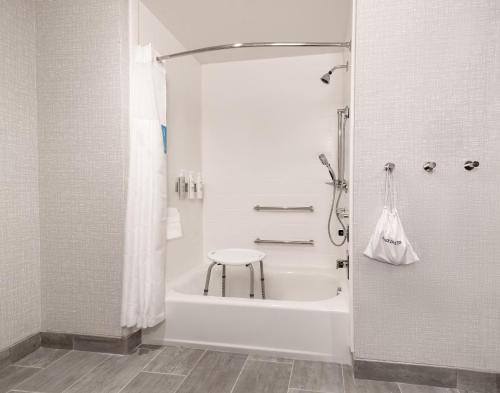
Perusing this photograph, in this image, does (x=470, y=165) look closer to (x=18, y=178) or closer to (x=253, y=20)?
(x=253, y=20)

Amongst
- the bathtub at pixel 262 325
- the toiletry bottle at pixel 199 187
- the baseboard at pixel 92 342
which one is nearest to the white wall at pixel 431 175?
the bathtub at pixel 262 325

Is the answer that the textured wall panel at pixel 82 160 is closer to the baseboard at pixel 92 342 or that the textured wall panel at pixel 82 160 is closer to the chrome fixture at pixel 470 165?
the baseboard at pixel 92 342

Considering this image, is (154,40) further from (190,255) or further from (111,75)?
(190,255)

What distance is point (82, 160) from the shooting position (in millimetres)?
1963

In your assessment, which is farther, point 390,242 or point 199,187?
point 199,187

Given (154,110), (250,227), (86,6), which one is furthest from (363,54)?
(250,227)

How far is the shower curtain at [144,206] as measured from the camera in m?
1.89

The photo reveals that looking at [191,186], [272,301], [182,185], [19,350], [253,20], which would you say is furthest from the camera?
[191,186]

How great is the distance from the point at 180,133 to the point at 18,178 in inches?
47.0

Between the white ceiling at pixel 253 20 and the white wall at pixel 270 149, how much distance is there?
0.98 ft

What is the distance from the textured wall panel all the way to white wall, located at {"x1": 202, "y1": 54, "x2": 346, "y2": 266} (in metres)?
1.29

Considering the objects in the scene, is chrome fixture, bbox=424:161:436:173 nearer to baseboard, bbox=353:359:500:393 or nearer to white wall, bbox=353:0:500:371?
white wall, bbox=353:0:500:371

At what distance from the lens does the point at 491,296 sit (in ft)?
5.11

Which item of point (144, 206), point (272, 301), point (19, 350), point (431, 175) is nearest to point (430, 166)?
point (431, 175)
